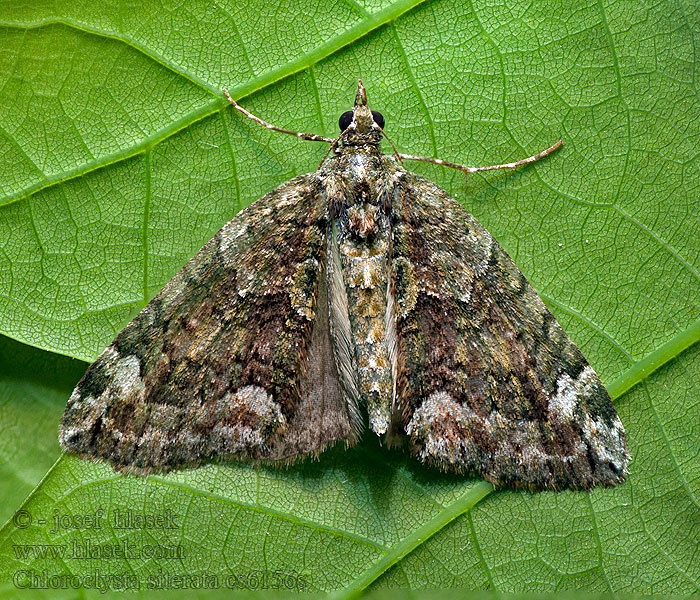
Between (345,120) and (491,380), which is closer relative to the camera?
(491,380)

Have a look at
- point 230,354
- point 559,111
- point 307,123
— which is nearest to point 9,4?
point 307,123

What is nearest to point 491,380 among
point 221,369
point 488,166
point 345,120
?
point 488,166

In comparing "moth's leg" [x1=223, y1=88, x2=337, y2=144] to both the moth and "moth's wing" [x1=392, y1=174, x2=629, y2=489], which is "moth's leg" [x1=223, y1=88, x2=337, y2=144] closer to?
the moth

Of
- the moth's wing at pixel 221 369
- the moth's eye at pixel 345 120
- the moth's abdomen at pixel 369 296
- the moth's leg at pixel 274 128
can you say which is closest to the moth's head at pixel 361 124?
the moth's eye at pixel 345 120

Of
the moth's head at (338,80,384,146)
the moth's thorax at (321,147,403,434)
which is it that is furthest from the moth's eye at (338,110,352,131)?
the moth's thorax at (321,147,403,434)

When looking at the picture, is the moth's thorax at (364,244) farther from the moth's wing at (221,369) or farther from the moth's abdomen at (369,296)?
the moth's wing at (221,369)

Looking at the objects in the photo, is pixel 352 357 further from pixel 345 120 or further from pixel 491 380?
pixel 345 120
